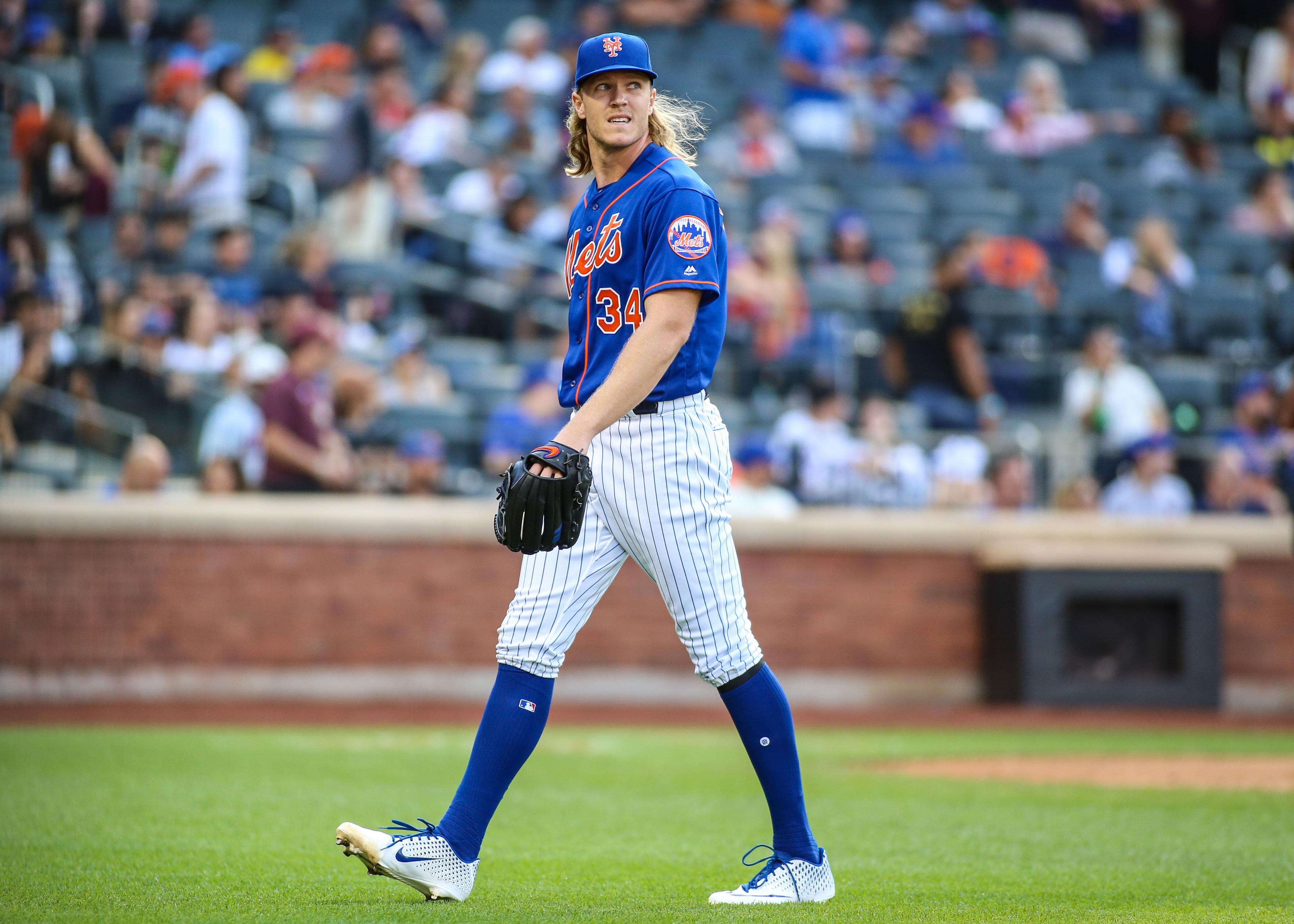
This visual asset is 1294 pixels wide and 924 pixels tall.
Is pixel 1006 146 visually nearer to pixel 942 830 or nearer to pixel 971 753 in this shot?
pixel 971 753

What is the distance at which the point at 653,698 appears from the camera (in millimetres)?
10805

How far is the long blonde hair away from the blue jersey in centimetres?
13

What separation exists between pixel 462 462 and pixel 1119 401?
16.5ft

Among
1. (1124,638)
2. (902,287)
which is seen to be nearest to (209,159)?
(902,287)

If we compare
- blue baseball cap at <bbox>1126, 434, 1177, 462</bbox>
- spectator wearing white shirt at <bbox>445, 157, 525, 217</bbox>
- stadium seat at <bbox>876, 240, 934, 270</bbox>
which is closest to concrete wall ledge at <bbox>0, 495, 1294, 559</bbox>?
blue baseball cap at <bbox>1126, 434, 1177, 462</bbox>

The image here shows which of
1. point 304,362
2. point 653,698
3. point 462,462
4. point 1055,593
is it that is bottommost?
point 653,698

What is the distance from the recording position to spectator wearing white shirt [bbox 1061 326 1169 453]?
1227 cm

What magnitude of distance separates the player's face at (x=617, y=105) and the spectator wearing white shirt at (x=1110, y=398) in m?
8.89

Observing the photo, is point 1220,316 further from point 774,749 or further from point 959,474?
point 774,749

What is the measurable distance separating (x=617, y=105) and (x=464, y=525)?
22.2ft

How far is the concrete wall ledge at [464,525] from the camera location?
989 cm

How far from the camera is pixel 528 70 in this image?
15312 millimetres

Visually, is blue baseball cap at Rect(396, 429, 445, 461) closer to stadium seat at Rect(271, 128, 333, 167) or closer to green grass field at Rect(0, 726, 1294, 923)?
green grass field at Rect(0, 726, 1294, 923)

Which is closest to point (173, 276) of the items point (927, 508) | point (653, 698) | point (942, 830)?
point (653, 698)
